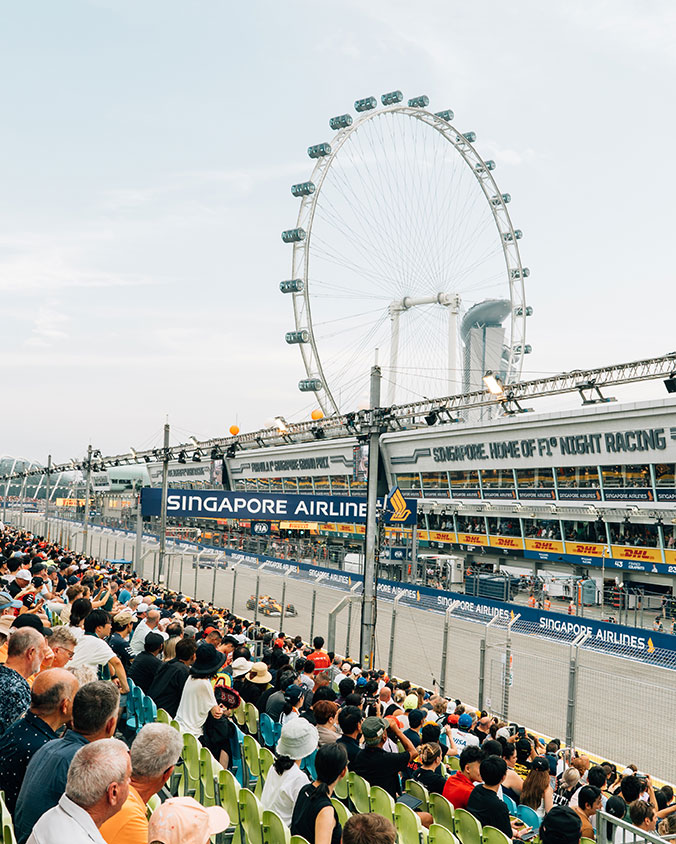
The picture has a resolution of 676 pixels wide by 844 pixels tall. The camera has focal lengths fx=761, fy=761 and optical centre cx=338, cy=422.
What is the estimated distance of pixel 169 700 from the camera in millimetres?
7488

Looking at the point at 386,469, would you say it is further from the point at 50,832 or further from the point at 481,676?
→ the point at 50,832

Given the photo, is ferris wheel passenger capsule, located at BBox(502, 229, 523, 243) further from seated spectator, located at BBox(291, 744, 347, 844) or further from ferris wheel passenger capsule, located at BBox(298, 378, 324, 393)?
seated spectator, located at BBox(291, 744, 347, 844)

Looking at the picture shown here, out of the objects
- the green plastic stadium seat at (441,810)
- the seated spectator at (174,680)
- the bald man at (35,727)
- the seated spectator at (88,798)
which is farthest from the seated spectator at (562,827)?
the seated spectator at (174,680)

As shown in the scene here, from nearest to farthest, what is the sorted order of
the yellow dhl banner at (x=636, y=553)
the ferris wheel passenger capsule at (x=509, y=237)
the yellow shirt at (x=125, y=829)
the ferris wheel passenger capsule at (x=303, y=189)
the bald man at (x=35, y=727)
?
the yellow shirt at (x=125, y=829), the bald man at (x=35, y=727), the yellow dhl banner at (x=636, y=553), the ferris wheel passenger capsule at (x=303, y=189), the ferris wheel passenger capsule at (x=509, y=237)

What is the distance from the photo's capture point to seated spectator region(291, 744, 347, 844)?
4.30 metres

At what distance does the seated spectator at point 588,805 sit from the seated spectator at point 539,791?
54cm

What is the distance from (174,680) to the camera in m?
7.49

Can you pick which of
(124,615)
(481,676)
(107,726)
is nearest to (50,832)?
(107,726)

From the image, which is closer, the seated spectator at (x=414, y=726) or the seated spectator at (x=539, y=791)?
the seated spectator at (x=539, y=791)

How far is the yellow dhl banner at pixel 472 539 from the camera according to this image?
40.1m

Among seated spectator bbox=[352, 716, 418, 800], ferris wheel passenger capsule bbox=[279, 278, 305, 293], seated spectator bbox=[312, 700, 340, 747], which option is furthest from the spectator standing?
ferris wheel passenger capsule bbox=[279, 278, 305, 293]

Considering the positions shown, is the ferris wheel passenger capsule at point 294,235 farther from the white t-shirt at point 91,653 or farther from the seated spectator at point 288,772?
the seated spectator at point 288,772

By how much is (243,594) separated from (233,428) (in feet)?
61.6

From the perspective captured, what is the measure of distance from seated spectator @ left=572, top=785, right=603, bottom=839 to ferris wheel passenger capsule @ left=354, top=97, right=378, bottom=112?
144 ft
